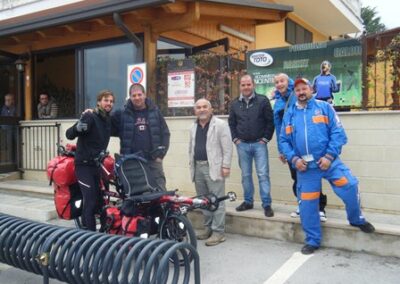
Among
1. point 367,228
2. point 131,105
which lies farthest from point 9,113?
point 367,228

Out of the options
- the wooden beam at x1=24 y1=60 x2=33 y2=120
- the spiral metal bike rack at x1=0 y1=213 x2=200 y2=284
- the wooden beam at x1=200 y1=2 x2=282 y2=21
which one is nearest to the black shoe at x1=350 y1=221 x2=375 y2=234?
the spiral metal bike rack at x1=0 y1=213 x2=200 y2=284

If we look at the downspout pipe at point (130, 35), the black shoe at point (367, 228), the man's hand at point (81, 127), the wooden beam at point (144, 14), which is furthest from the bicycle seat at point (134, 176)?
the wooden beam at point (144, 14)

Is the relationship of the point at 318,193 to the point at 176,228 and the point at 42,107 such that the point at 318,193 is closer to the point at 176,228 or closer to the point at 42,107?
the point at 176,228

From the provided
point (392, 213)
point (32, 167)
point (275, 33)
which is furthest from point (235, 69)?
point (275, 33)

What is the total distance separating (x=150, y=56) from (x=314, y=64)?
2987mm

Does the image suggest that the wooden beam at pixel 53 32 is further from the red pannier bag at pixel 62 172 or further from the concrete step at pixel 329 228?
the concrete step at pixel 329 228

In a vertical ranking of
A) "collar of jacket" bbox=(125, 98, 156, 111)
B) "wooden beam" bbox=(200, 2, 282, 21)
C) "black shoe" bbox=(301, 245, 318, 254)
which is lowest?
"black shoe" bbox=(301, 245, 318, 254)

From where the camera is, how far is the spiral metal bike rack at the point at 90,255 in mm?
3270

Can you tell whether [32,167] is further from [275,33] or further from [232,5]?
[275,33]

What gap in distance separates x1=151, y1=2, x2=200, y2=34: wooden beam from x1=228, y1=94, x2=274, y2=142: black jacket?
8.23ft

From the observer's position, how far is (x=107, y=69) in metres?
8.63

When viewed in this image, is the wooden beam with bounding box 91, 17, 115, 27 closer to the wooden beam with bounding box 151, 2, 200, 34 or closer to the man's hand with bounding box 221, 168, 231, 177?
the wooden beam with bounding box 151, 2, 200, 34

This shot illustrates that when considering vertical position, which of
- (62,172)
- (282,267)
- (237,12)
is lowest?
(282,267)

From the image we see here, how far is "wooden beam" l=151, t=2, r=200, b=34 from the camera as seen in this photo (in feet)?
23.9
